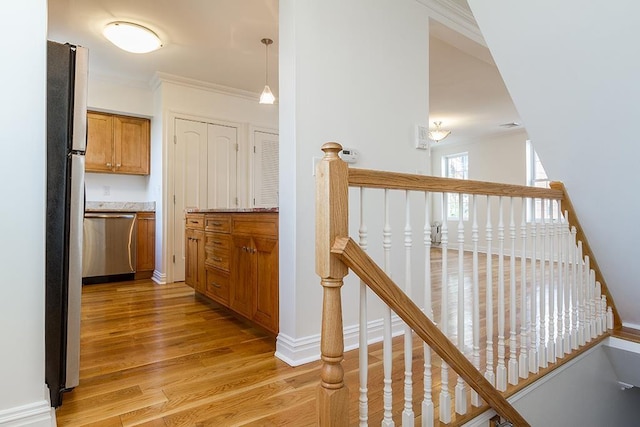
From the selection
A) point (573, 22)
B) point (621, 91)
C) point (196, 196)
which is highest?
point (573, 22)

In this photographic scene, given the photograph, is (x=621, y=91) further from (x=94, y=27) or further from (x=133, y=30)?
(x=94, y=27)

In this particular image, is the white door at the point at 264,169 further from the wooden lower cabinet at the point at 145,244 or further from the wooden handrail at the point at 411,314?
the wooden handrail at the point at 411,314

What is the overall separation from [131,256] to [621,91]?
488 cm

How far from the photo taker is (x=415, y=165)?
2615mm

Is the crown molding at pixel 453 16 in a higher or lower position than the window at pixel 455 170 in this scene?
higher

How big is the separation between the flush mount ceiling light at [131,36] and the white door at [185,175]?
4.08 ft

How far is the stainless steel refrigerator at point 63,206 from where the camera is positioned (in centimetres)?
144

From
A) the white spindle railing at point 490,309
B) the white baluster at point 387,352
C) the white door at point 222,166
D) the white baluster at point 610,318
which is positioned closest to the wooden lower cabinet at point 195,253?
the white door at point 222,166

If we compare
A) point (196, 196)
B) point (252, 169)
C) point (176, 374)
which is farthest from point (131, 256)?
point (176, 374)

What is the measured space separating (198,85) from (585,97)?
4115mm

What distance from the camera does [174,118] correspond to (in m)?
4.30

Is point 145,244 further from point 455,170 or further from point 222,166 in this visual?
point 455,170

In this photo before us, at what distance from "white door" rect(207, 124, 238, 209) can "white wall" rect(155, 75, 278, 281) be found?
3.5 inches

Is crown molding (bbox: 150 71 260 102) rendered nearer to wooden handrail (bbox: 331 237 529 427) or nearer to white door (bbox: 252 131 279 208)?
white door (bbox: 252 131 279 208)
